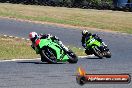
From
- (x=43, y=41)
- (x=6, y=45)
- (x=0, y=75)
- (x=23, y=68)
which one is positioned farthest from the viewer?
(x=6, y=45)

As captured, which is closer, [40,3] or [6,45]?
[6,45]

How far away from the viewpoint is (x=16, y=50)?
21.0 metres

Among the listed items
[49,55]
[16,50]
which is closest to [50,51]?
[49,55]

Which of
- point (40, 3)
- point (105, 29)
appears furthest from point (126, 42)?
point (40, 3)

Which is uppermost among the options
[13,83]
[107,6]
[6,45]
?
[13,83]

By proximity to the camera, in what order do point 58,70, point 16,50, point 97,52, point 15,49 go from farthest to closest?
point 15,49 < point 16,50 < point 97,52 < point 58,70

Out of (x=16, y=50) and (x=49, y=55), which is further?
(x=16, y=50)

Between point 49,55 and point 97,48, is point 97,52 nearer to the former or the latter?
point 97,48

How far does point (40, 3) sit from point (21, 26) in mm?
31123

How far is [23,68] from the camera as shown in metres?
15.6

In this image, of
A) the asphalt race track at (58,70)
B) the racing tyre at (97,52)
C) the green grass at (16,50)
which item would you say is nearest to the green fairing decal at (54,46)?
the asphalt race track at (58,70)

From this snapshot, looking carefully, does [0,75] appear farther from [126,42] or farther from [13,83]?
[126,42]

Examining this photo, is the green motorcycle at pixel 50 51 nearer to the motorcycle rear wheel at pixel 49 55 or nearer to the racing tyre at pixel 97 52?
the motorcycle rear wheel at pixel 49 55

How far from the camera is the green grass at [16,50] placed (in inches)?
759
